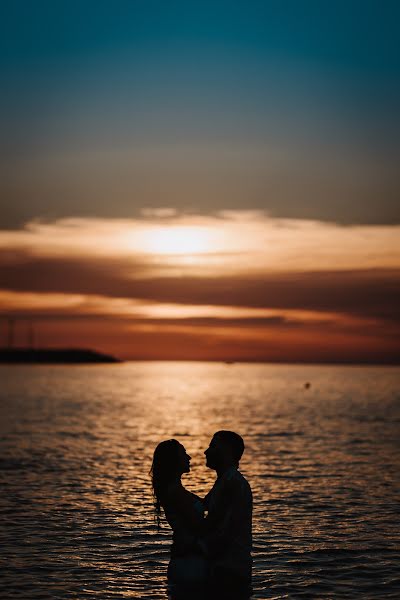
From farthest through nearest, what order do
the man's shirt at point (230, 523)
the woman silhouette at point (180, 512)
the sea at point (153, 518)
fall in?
the sea at point (153, 518) → the woman silhouette at point (180, 512) → the man's shirt at point (230, 523)

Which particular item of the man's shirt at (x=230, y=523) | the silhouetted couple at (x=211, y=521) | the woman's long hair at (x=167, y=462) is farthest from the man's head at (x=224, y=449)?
the woman's long hair at (x=167, y=462)

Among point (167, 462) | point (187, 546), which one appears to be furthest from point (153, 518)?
point (167, 462)

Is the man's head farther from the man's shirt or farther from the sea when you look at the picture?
the sea

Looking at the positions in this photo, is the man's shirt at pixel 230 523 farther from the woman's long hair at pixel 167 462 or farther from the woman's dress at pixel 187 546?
the woman's long hair at pixel 167 462

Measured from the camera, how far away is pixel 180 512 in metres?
10.8

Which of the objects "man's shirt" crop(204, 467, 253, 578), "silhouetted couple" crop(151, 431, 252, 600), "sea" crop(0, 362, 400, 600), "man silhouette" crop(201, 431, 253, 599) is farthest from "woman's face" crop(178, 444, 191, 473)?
"sea" crop(0, 362, 400, 600)

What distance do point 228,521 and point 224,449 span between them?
102 centimetres

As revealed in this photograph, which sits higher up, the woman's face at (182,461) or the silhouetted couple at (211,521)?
the woman's face at (182,461)

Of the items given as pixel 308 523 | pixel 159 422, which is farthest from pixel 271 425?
pixel 308 523

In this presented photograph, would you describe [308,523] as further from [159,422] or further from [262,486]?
[159,422]

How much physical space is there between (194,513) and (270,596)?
468 centimetres

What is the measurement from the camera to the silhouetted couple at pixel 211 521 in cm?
1062

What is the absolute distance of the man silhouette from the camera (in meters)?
10.6

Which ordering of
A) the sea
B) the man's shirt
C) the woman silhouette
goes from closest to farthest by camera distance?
1. the man's shirt
2. the woman silhouette
3. the sea
